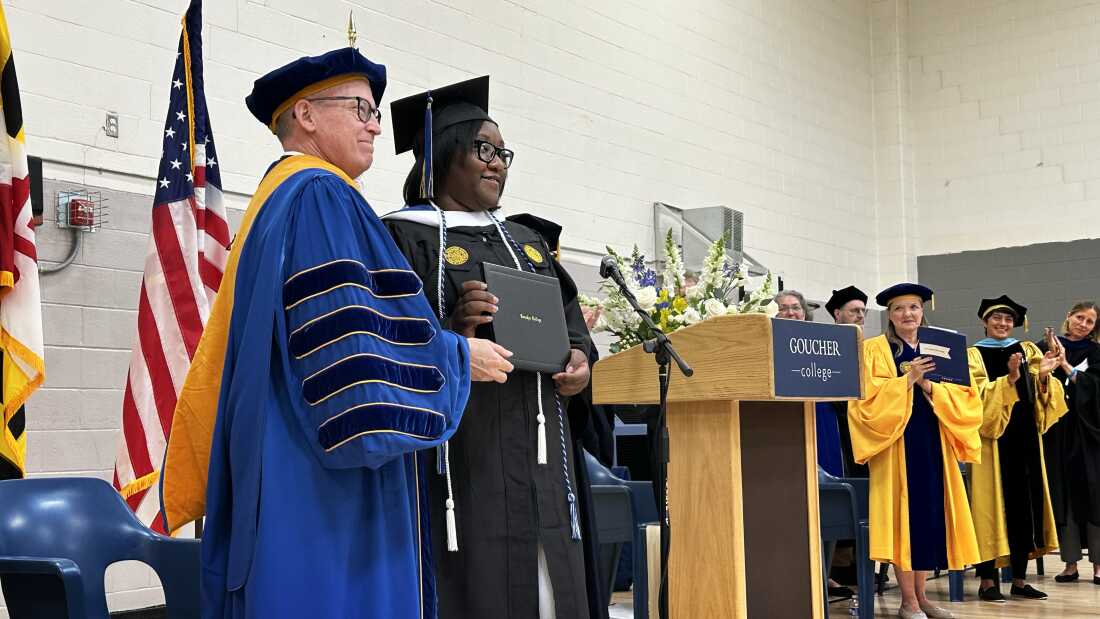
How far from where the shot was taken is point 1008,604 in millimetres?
6230

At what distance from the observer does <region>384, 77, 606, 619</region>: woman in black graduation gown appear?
2459 mm

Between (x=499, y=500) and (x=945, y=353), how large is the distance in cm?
367

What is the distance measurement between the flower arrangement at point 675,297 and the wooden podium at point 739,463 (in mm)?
702

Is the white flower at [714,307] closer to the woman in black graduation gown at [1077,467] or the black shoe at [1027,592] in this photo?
the black shoe at [1027,592]

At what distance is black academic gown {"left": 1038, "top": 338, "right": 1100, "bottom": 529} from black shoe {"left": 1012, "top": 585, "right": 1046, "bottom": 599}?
906 millimetres

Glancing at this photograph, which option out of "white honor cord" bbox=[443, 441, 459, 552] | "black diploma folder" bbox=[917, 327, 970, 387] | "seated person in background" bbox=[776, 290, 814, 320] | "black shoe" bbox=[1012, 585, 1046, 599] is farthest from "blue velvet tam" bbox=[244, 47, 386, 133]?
"black shoe" bbox=[1012, 585, 1046, 599]

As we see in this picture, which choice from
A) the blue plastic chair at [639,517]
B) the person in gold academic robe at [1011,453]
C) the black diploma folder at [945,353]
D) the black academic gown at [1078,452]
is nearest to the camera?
the blue plastic chair at [639,517]

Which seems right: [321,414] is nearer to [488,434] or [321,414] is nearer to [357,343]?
[357,343]

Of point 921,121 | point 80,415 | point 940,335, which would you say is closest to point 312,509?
point 80,415

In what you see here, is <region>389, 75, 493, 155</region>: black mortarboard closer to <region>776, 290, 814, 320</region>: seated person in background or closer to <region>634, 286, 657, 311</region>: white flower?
<region>634, 286, 657, 311</region>: white flower

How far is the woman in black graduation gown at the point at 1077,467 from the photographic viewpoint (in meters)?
7.20

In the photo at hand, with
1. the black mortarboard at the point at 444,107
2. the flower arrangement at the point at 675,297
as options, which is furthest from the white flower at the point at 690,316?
the black mortarboard at the point at 444,107

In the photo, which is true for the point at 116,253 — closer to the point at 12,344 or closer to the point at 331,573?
the point at 12,344

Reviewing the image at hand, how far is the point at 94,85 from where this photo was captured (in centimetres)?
482
